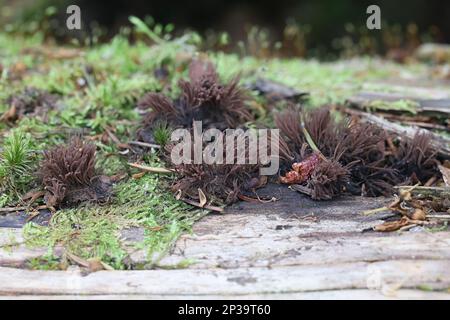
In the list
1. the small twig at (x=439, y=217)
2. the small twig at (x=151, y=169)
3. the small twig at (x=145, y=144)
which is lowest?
the small twig at (x=439, y=217)

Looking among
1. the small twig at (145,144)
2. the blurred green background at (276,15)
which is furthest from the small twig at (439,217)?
the blurred green background at (276,15)

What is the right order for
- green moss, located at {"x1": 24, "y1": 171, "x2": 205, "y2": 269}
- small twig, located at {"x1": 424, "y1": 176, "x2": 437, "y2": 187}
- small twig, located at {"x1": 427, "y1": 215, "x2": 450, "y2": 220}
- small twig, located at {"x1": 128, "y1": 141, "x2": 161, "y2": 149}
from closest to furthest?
green moss, located at {"x1": 24, "y1": 171, "x2": 205, "y2": 269} < small twig, located at {"x1": 427, "y1": 215, "x2": 450, "y2": 220} < small twig, located at {"x1": 424, "y1": 176, "x2": 437, "y2": 187} < small twig, located at {"x1": 128, "y1": 141, "x2": 161, "y2": 149}

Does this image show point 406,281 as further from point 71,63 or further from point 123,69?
point 71,63

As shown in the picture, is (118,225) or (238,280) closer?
(238,280)

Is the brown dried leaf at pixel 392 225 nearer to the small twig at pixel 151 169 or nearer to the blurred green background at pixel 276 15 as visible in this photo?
the small twig at pixel 151 169

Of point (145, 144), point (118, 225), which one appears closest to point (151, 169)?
point (145, 144)

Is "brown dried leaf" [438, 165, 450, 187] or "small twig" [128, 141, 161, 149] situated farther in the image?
"small twig" [128, 141, 161, 149]

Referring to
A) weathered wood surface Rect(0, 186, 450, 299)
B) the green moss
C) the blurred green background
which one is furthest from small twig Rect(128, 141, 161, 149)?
the blurred green background

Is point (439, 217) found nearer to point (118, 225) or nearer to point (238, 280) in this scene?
point (238, 280)

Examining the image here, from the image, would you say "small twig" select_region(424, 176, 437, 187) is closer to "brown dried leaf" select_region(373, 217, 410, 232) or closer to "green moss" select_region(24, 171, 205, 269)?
"brown dried leaf" select_region(373, 217, 410, 232)
